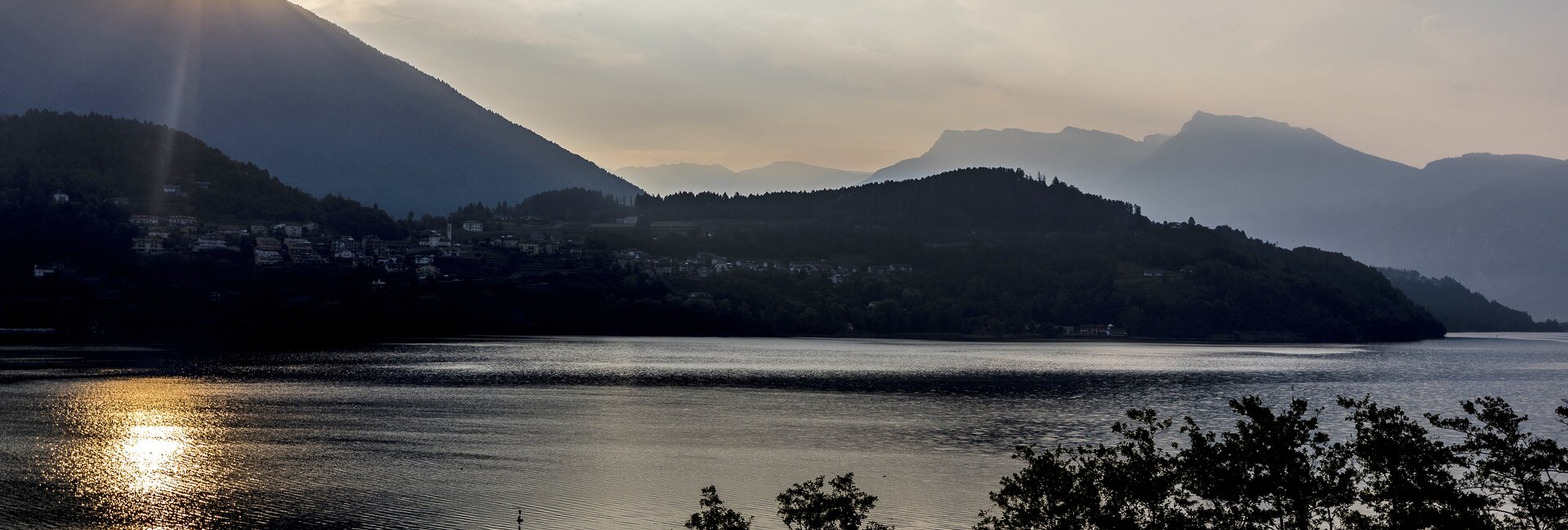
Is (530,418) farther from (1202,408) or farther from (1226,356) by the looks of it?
(1226,356)

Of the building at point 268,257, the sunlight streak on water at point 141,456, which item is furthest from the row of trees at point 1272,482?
the building at point 268,257

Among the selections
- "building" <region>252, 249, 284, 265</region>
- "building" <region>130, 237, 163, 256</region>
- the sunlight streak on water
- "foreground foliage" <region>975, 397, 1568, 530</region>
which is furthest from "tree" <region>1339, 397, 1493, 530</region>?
"building" <region>130, 237, 163, 256</region>

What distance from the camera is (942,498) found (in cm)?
4650

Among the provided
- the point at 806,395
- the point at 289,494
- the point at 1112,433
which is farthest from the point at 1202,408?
the point at 289,494

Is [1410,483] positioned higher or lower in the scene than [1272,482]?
higher

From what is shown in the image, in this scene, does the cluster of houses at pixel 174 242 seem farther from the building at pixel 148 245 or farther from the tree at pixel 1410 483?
the tree at pixel 1410 483

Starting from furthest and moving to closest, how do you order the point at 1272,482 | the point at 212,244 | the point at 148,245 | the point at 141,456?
the point at 212,244
the point at 148,245
the point at 141,456
the point at 1272,482

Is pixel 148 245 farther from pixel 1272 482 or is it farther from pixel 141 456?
pixel 1272 482

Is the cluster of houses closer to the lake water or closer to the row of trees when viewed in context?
the lake water

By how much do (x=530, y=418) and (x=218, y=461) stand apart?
2158cm

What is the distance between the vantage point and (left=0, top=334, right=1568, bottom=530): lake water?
146 ft

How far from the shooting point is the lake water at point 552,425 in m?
44.5

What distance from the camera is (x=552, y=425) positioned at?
69.9 meters

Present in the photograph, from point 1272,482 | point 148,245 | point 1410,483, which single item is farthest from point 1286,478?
point 148,245
